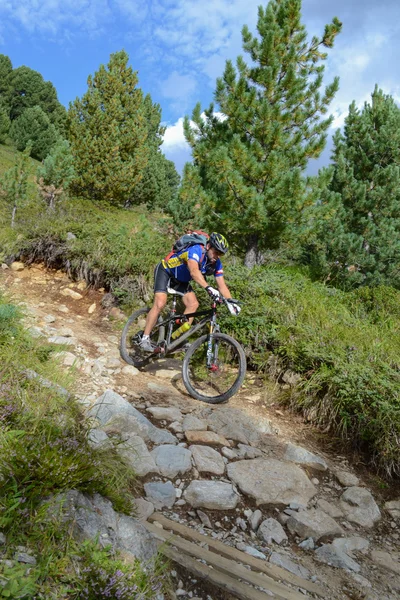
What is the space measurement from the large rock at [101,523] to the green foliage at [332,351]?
272cm

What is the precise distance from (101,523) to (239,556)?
0.98 meters

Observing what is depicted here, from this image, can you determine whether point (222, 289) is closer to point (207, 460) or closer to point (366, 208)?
point (207, 460)

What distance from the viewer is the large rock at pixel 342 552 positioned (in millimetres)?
2883

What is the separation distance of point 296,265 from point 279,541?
885cm

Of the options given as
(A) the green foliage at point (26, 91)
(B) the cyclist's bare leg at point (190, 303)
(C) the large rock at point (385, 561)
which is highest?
(A) the green foliage at point (26, 91)

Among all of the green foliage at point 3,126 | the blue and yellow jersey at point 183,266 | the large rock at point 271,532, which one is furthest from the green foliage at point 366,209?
the green foliage at point 3,126

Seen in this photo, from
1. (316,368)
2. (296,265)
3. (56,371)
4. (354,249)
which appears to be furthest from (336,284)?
(56,371)

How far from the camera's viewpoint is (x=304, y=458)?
13.7 ft

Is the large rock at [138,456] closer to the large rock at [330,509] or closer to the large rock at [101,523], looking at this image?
the large rock at [101,523]

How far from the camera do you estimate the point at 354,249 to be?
9.32 meters

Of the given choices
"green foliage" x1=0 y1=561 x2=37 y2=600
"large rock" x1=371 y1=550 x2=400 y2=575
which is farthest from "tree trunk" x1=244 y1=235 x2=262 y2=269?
"green foliage" x1=0 y1=561 x2=37 y2=600

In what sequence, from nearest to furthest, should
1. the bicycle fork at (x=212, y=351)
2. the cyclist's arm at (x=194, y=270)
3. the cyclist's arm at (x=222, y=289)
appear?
the cyclist's arm at (x=194, y=270) < the bicycle fork at (x=212, y=351) < the cyclist's arm at (x=222, y=289)

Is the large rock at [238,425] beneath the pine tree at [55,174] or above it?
beneath

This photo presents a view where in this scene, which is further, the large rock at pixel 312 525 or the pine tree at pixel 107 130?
the pine tree at pixel 107 130
